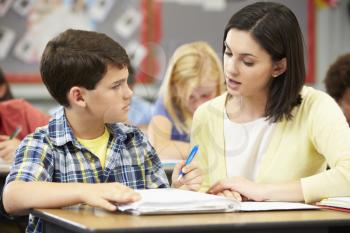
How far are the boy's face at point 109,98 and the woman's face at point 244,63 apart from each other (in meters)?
0.31

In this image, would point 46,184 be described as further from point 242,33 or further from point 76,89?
point 242,33

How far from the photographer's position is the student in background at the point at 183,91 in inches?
115

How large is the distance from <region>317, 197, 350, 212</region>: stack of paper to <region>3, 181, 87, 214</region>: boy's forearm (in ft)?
1.91

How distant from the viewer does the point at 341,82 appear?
277 centimetres

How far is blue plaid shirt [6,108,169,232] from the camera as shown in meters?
1.57

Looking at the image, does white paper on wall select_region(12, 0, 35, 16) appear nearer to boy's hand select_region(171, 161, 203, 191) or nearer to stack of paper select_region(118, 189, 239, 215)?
boy's hand select_region(171, 161, 203, 191)

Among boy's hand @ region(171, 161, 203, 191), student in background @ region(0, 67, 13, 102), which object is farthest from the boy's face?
student in background @ region(0, 67, 13, 102)

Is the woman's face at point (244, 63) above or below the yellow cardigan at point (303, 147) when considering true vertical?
above

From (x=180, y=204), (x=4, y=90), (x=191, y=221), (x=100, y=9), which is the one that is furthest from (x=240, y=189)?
(x=100, y=9)

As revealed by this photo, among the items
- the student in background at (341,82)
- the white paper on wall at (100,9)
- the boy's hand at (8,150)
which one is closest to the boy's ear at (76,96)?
the boy's hand at (8,150)

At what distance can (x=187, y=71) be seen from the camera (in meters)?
2.93

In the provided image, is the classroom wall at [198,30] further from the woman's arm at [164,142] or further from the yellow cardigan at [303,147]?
the yellow cardigan at [303,147]

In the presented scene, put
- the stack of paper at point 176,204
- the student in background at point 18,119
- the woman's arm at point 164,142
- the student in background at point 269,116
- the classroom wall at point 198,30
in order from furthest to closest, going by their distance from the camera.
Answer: the classroom wall at point 198,30 < the student in background at point 18,119 < the woman's arm at point 164,142 < the student in background at point 269,116 < the stack of paper at point 176,204

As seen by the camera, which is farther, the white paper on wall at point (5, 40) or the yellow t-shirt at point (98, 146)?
the white paper on wall at point (5, 40)
